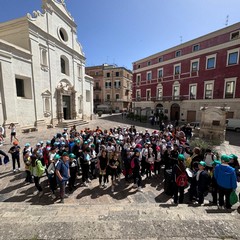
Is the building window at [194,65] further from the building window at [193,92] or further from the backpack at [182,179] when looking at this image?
the backpack at [182,179]

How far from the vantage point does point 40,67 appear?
16.2m

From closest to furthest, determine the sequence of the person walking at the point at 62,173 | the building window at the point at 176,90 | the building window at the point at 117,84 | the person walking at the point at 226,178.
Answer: the person walking at the point at 226,178 < the person walking at the point at 62,173 < the building window at the point at 176,90 < the building window at the point at 117,84

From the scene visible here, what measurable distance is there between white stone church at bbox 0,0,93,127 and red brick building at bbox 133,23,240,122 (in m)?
15.1

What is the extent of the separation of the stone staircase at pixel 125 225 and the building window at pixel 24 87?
15.1m

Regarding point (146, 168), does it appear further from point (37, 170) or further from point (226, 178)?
point (37, 170)

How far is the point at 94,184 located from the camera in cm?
547

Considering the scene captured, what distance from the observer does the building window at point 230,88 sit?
19359 millimetres

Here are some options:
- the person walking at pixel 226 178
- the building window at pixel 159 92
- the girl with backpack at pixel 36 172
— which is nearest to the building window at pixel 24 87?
the girl with backpack at pixel 36 172

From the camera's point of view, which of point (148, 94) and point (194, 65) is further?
point (148, 94)

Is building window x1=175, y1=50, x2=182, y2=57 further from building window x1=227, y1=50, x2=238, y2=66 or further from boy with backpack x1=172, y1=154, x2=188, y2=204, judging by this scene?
boy with backpack x1=172, y1=154, x2=188, y2=204

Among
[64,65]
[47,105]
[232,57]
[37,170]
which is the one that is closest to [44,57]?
[64,65]

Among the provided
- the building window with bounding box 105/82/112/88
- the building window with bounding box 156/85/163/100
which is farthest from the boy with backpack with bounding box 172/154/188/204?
the building window with bounding box 105/82/112/88

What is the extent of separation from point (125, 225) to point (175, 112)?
25744 millimetres

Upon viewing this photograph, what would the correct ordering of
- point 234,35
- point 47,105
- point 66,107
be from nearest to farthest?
point 47,105 < point 234,35 < point 66,107
